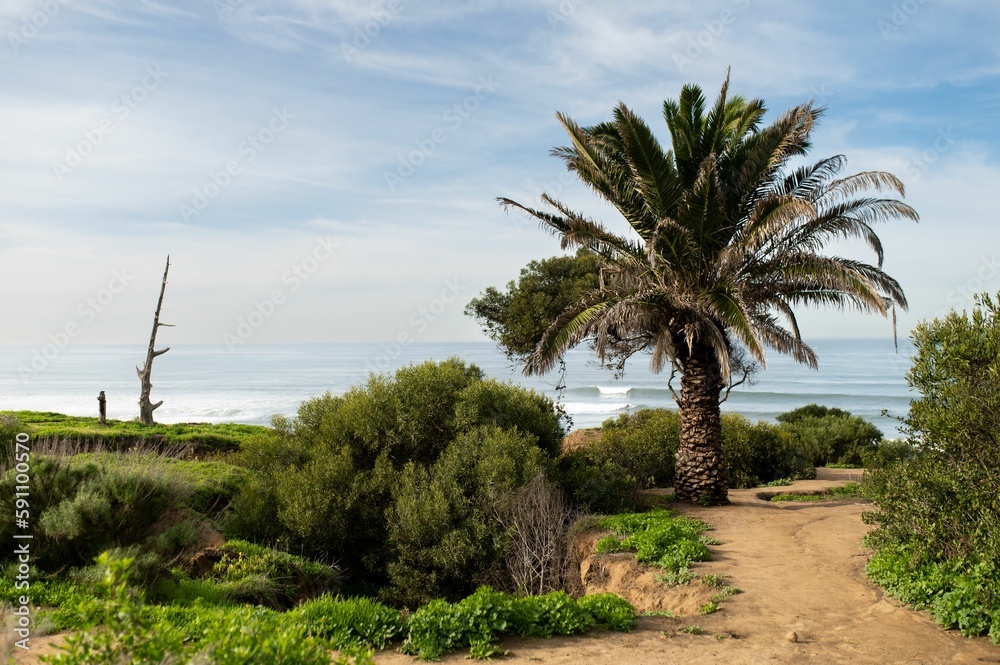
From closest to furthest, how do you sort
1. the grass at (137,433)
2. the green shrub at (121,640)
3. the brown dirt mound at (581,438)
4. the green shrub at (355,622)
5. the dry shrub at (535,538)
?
the green shrub at (121,640) → the green shrub at (355,622) → the dry shrub at (535,538) → the grass at (137,433) → the brown dirt mound at (581,438)

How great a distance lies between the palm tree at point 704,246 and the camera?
13.3 meters

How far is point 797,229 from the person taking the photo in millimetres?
13898

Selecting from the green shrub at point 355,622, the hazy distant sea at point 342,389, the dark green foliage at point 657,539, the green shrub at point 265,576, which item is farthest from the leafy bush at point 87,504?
the hazy distant sea at point 342,389

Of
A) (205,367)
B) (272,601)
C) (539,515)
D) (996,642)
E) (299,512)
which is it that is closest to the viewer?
(996,642)

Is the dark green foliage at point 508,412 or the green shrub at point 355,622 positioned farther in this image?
the dark green foliage at point 508,412

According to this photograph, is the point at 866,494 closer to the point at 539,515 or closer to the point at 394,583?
the point at 539,515

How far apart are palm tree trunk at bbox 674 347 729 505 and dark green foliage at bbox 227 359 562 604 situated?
303 centimetres

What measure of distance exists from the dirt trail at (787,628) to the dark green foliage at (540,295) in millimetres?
9876

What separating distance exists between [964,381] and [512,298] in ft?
46.3

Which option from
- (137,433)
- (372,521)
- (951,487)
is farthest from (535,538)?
(137,433)

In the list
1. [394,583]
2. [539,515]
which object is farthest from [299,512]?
[539,515]

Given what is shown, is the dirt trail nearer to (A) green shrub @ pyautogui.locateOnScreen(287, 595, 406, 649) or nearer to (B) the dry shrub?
(A) green shrub @ pyautogui.locateOnScreen(287, 595, 406, 649)

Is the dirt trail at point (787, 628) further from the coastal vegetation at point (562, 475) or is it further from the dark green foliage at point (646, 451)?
the dark green foliage at point (646, 451)

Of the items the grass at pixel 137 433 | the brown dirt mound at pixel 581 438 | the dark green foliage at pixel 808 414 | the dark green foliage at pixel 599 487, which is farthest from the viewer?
the dark green foliage at pixel 808 414
